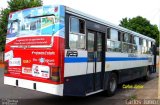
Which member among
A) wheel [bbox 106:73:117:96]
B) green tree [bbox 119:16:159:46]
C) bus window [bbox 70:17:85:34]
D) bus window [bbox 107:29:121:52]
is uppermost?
green tree [bbox 119:16:159:46]

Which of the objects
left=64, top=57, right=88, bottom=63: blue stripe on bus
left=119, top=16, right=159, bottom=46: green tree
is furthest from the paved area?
left=119, top=16, right=159, bottom=46: green tree

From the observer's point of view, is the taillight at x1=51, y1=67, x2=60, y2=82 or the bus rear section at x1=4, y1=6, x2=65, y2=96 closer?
the taillight at x1=51, y1=67, x2=60, y2=82

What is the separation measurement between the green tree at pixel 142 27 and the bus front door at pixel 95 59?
34.2 m

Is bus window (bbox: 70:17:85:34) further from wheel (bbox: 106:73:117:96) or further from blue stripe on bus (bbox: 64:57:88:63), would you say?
wheel (bbox: 106:73:117:96)

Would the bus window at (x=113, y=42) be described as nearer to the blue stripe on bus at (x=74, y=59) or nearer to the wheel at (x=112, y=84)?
the wheel at (x=112, y=84)

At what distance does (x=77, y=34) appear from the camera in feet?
28.4

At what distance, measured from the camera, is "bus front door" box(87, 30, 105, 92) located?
9.41 meters

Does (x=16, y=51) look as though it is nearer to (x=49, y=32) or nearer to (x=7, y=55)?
(x=7, y=55)

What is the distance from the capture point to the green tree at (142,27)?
4341 cm

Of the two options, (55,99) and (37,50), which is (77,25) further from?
(55,99)

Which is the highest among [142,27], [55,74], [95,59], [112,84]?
[142,27]

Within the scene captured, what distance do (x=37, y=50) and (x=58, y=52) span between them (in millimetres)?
904

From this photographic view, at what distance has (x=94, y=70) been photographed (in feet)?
32.0

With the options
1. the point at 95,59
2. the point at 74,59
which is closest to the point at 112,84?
the point at 95,59
